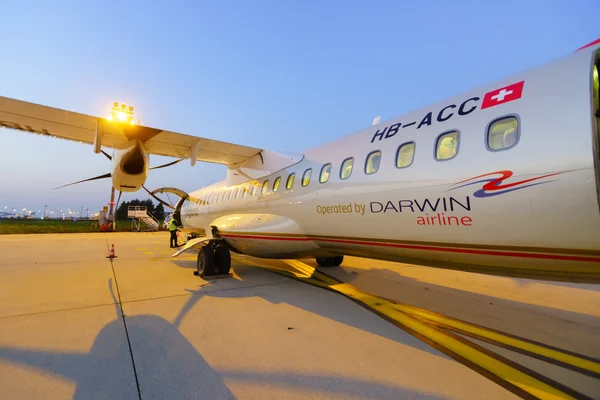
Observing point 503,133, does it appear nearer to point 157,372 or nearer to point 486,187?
point 486,187

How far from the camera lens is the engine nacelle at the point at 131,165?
6873mm

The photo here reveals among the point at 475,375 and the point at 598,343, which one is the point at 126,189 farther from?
the point at 598,343

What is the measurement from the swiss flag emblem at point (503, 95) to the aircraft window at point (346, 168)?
6.44ft

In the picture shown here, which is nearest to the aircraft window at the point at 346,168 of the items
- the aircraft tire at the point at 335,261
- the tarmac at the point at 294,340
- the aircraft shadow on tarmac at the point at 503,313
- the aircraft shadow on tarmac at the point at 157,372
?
the tarmac at the point at 294,340

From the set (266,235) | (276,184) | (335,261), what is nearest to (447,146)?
(276,184)

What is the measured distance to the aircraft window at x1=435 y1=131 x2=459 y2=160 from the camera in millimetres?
3318

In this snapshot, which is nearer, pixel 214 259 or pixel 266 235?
pixel 266 235

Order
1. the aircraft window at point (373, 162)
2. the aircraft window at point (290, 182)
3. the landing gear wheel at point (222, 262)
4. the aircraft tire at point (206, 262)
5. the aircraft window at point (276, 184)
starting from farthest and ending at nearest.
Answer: the landing gear wheel at point (222, 262) < the aircraft tire at point (206, 262) < the aircraft window at point (276, 184) < the aircraft window at point (290, 182) < the aircraft window at point (373, 162)

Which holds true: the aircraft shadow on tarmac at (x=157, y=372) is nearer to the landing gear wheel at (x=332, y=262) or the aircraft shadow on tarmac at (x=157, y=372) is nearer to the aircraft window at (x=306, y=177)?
the aircraft window at (x=306, y=177)

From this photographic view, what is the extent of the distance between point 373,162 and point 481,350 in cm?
267

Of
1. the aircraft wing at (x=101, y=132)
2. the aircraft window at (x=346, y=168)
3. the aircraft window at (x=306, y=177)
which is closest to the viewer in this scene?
the aircraft window at (x=346, y=168)

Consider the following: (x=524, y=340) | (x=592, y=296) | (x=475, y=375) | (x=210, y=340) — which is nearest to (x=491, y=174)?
(x=475, y=375)

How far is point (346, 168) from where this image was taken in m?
4.80

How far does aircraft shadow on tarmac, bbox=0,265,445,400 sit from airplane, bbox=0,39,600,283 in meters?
1.37
